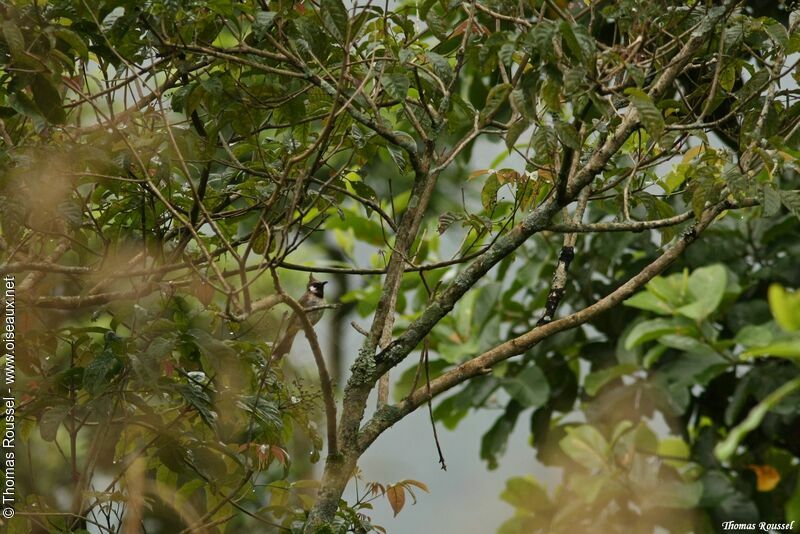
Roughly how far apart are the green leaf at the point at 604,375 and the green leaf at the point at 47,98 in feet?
10.5

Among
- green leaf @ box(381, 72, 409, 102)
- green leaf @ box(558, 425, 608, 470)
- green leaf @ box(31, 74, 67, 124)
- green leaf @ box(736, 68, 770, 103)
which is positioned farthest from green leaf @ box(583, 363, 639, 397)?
green leaf @ box(31, 74, 67, 124)

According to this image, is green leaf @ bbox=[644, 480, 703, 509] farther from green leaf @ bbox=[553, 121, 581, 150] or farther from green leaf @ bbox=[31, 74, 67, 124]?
green leaf @ bbox=[31, 74, 67, 124]

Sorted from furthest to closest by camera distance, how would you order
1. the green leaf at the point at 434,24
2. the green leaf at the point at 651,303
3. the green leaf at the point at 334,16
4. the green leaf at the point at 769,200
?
1. the green leaf at the point at 651,303
2. the green leaf at the point at 434,24
3. the green leaf at the point at 334,16
4. the green leaf at the point at 769,200

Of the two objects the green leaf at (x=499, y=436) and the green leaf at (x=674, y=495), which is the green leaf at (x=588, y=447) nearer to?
the green leaf at (x=674, y=495)

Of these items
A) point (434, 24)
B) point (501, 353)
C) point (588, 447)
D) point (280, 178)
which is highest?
point (588, 447)

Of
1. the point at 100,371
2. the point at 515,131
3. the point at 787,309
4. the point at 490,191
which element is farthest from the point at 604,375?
the point at 787,309

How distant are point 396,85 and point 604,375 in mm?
2956

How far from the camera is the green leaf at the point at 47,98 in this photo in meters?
2.09

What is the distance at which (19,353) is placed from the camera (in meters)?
2.38

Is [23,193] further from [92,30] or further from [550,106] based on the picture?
[550,106]

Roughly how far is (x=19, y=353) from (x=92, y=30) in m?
0.84

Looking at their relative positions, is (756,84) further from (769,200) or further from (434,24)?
(434,24)

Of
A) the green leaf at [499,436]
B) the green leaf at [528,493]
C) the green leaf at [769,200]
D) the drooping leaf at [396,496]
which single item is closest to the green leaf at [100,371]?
the drooping leaf at [396,496]

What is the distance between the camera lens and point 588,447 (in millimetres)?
4273
